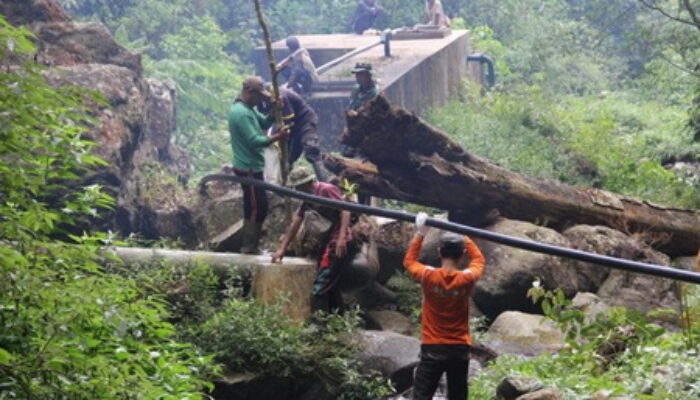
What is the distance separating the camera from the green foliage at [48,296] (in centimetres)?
499

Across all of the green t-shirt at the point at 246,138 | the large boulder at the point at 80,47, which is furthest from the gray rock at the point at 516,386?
the large boulder at the point at 80,47

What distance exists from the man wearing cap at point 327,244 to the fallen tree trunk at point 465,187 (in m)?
1.99

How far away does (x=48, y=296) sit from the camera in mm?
5352

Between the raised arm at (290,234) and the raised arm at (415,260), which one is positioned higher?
the raised arm at (415,260)

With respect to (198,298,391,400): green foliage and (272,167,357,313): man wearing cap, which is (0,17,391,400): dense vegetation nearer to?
(198,298,391,400): green foliage

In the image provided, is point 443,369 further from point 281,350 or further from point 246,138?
point 246,138

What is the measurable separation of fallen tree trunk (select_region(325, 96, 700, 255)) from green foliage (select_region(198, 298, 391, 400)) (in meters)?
3.22

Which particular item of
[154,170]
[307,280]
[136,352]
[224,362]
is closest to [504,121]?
[154,170]

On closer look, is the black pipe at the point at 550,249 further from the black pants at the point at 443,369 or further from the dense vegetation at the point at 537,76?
the dense vegetation at the point at 537,76

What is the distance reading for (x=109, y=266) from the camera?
942 cm

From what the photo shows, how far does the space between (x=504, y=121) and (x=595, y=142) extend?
188 centimetres

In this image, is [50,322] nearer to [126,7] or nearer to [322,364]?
[322,364]

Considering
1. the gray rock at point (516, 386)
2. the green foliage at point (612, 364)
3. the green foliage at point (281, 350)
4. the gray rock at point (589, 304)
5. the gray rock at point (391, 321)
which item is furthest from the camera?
the gray rock at point (391, 321)

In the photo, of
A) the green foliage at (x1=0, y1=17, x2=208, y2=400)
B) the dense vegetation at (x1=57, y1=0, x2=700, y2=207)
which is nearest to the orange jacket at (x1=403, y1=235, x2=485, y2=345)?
the green foliage at (x1=0, y1=17, x2=208, y2=400)
